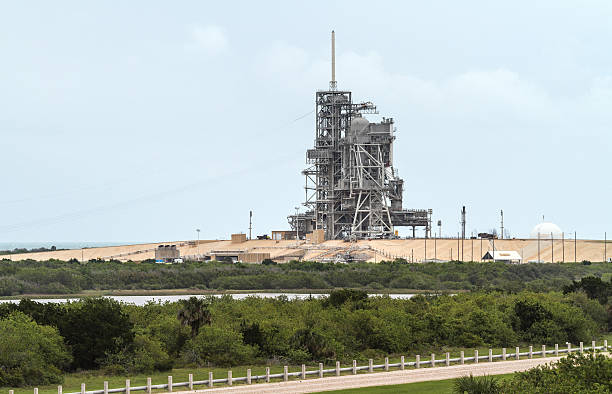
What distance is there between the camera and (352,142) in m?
139

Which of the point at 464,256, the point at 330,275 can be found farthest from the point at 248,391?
the point at 464,256

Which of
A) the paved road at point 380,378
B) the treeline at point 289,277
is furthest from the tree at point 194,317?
the treeline at point 289,277

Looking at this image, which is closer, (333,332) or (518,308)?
(333,332)

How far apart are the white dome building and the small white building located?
17.8 metres

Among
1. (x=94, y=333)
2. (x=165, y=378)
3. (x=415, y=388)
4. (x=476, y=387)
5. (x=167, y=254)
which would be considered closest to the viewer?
(x=476, y=387)

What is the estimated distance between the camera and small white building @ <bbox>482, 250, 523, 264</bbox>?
123m


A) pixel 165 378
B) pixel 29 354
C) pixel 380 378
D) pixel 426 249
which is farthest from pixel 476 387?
pixel 426 249

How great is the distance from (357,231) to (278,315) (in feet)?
287

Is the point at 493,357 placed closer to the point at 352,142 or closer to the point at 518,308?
the point at 518,308

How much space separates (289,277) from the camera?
332 ft

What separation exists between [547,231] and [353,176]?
102ft

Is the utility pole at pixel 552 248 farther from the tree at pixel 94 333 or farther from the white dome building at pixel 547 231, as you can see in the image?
the tree at pixel 94 333

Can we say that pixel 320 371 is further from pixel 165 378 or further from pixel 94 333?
pixel 94 333

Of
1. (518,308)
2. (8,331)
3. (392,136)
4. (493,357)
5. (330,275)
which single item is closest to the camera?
(8,331)
